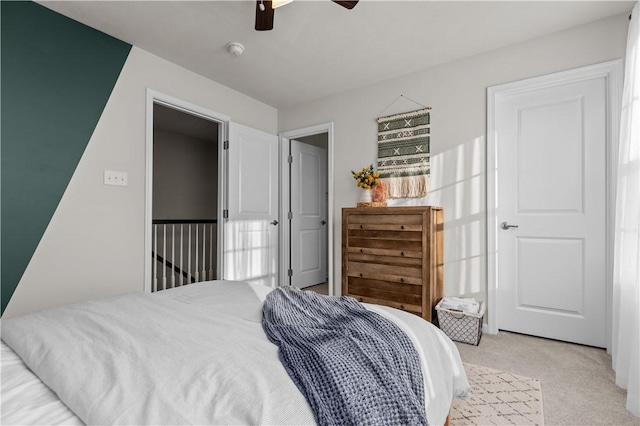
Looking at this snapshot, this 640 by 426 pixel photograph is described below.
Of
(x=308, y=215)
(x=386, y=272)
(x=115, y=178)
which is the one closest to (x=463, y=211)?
(x=386, y=272)

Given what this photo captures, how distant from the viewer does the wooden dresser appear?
2869 millimetres

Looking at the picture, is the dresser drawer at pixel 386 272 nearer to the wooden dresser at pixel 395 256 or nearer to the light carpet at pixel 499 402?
the wooden dresser at pixel 395 256

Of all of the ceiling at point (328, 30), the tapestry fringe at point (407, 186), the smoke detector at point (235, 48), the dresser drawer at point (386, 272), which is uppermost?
the ceiling at point (328, 30)

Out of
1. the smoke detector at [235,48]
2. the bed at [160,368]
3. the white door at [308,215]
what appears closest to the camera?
the bed at [160,368]

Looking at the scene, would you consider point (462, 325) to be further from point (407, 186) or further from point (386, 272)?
point (407, 186)

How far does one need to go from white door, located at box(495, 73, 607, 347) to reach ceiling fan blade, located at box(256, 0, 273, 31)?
2194mm

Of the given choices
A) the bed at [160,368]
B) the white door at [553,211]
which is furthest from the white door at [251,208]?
the white door at [553,211]

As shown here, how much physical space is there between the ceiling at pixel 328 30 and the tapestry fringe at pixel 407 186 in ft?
3.77

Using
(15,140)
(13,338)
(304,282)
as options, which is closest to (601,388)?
(13,338)

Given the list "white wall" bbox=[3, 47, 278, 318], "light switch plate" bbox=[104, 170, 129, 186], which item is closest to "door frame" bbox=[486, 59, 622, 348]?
"white wall" bbox=[3, 47, 278, 318]

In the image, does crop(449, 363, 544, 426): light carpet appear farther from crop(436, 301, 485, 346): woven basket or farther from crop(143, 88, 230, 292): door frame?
crop(143, 88, 230, 292): door frame

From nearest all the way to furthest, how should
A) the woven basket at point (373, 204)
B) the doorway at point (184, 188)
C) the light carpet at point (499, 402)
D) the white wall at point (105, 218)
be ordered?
the light carpet at point (499, 402) < the white wall at point (105, 218) < the woven basket at point (373, 204) < the doorway at point (184, 188)

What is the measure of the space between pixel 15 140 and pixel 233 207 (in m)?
1.91

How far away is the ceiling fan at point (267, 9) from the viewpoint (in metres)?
1.91
